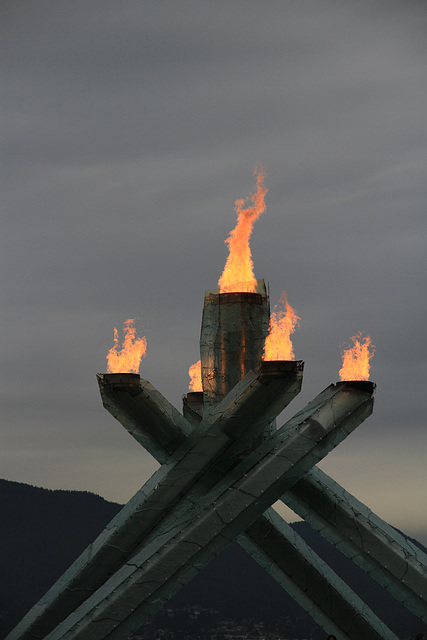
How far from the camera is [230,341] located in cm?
2267

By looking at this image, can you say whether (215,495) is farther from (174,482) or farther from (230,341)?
(230,341)

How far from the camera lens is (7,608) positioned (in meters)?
99.5

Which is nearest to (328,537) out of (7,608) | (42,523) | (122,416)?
(122,416)

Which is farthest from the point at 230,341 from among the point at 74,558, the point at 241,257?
the point at 74,558

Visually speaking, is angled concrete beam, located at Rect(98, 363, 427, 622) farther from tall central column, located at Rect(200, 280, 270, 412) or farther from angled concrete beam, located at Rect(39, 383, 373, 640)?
angled concrete beam, located at Rect(39, 383, 373, 640)

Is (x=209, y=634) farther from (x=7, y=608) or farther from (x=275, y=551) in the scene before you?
(x=275, y=551)

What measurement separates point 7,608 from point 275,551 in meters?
81.9

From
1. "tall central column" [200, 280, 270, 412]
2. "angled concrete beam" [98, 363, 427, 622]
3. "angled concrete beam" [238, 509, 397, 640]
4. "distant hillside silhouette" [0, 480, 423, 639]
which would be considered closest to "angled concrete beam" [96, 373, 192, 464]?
"angled concrete beam" [98, 363, 427, 622]

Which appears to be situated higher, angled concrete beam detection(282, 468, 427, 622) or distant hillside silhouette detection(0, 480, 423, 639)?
Answer: distant hillside silhouette detection(0, 480, 423, 639)

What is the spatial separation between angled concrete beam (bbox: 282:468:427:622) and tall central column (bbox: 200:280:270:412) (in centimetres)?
359

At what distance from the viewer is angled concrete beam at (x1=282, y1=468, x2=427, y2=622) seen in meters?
22.1

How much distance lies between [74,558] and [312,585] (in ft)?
341

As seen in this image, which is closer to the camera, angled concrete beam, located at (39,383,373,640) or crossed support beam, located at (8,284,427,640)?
angled concrete beam, located at (39,383,373,640)

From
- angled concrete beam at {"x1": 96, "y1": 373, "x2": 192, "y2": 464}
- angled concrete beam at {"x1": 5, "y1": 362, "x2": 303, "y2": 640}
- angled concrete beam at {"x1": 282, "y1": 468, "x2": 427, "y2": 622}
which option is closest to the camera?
angled concrete beam at {"x1": 5, "y1": 362, "x2": 303, "y2": 640}
